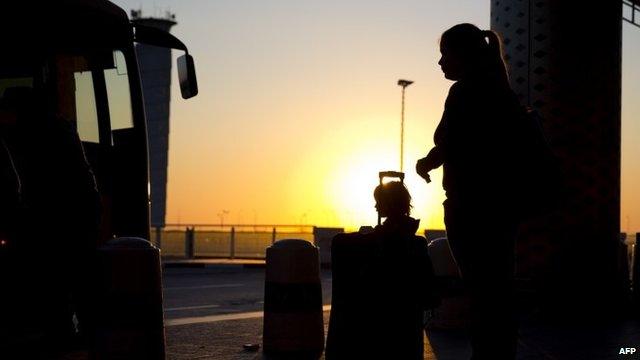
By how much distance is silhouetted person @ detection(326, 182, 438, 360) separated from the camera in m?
5.85

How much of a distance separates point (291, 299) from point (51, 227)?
196 cm

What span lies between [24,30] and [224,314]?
13.3 feet

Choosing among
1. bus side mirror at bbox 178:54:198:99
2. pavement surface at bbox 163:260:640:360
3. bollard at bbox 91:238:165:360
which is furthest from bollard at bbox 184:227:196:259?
bollard at bbox 91:238:165:360

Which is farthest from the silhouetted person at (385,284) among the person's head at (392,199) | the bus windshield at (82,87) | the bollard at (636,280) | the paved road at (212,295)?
the bollard at (636,280)

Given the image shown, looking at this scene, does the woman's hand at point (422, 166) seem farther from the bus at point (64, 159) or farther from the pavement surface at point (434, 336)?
the bus at point (64, 159)

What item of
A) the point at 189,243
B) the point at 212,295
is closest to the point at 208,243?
the point at 189,243

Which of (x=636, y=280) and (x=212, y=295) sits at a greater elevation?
(x=636, y=280)

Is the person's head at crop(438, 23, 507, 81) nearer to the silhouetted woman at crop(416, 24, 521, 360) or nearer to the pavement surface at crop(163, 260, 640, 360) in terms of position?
the silhouetted woman at crop(416, 24, 521, 360)

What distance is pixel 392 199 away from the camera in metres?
5.83

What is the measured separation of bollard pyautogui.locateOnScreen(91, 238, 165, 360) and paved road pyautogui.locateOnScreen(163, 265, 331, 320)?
5.21 m

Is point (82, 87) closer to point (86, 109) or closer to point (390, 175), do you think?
point (86, 109)

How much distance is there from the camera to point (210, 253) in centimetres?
3688

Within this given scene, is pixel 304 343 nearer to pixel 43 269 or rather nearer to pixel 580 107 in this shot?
pixel 43 269

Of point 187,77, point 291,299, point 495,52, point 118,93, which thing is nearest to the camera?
point 495,52
